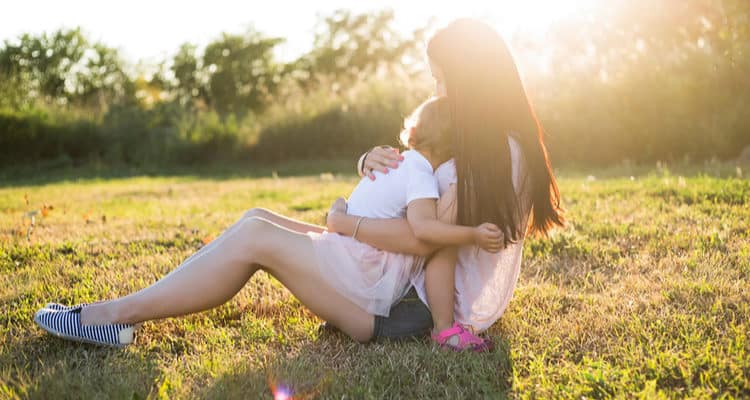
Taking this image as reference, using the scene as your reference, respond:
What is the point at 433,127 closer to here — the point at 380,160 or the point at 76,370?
the point at 380,160

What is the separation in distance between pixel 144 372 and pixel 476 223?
143 cm

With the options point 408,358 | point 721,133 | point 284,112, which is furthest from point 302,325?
point 284,112

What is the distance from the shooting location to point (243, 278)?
109 inches

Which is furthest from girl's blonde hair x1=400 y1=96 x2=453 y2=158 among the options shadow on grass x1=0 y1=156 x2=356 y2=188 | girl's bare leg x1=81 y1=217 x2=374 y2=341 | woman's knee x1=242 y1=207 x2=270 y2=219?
shadow on grass x1=0 y1=156 x2=356 y2=188

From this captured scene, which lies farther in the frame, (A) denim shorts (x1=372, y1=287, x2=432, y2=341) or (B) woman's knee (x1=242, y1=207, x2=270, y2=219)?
(B) woman's knee (x1=242, y1=207, x2=270, y2=219)

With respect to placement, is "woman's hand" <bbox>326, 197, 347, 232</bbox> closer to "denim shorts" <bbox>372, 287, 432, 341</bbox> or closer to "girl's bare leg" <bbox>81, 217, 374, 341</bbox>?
"girl's bare leg" <bbox>81, 217, 374, 341</bbox>

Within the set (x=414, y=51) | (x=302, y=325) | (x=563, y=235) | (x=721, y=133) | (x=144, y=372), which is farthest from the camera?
(x=414, y=51)

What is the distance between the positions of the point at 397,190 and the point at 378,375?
2.46ft

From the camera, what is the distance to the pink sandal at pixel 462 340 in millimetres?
2686

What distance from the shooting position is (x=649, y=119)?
32.0 ft

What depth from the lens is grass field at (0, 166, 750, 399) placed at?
2.38 metres

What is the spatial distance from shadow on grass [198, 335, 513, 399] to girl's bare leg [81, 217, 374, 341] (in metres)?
0.19

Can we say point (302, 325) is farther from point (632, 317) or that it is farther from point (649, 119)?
point (649, 119)

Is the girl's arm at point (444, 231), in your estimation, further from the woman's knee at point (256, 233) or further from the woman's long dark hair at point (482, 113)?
the woman's knee at point (256, 233)
